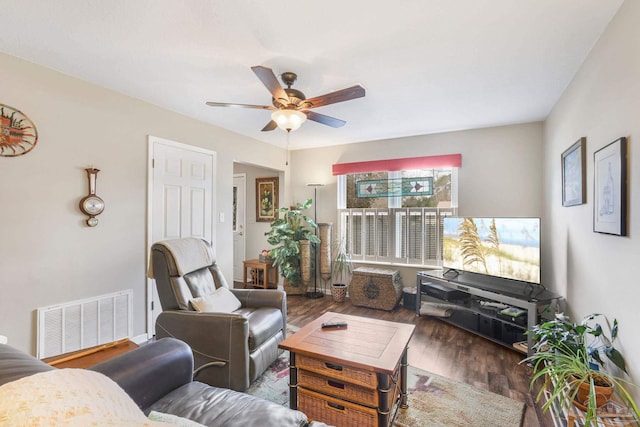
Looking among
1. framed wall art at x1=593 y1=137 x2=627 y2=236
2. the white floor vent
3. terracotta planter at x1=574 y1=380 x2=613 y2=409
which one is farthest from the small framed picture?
the white floor vent

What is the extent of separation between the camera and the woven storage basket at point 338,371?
1.52 metres

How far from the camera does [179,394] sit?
1.38 metres

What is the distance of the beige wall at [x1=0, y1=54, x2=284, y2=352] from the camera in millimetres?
2084

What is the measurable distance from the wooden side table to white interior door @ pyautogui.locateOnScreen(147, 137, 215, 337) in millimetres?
1218

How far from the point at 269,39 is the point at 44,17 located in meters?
1.25

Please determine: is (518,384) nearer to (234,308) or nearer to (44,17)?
(234,308)

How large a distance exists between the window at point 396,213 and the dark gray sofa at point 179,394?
10.5 feet

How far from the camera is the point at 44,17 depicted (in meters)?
1.66

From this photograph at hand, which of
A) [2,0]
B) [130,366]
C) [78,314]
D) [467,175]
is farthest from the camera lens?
[467,175]

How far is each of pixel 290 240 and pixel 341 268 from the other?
888mm

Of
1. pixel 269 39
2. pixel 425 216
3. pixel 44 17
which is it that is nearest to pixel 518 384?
pixel 425 216

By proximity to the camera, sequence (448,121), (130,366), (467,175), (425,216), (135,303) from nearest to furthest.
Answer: (130,366)
(135,303)
(448,121)
(467,175)
(425,216)

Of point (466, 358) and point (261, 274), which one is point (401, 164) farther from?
point (261, 274)

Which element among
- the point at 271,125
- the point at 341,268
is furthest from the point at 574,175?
the point at 341,268
